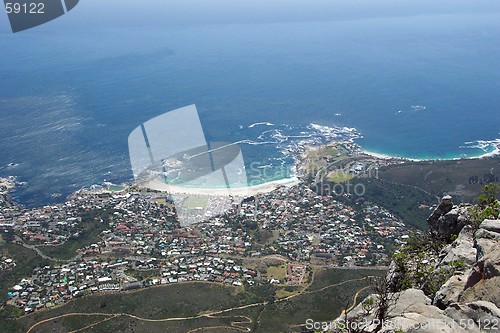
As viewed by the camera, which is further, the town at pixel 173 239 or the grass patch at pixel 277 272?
the grass patch at pixel 277 272

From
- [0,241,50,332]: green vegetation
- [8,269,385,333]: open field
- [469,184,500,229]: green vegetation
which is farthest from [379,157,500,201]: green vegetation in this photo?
[0,241,50,332]: green vegetation

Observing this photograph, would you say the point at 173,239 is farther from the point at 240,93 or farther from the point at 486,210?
the point at 240,93

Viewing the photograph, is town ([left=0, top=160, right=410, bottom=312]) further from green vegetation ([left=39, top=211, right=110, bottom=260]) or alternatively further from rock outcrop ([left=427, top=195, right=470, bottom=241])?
rock outcrop ([left=427, top=195, right=470, bottom=241])

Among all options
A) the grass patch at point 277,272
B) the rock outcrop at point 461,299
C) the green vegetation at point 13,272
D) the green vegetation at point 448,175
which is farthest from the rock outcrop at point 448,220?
the green vegetation at point 448,175

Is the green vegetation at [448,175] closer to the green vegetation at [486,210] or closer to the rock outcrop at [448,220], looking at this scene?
the rock outcrop at [448,220]

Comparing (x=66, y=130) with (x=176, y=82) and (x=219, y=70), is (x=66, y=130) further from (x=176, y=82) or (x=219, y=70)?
(x=219, y=70)

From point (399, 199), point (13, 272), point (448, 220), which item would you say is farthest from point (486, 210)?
point (399, 199)
